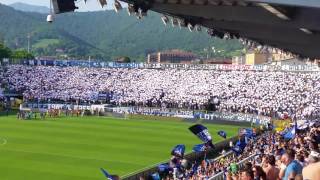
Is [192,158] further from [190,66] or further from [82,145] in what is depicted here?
[190,66]

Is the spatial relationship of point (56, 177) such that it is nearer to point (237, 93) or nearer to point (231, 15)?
point (231, 15)

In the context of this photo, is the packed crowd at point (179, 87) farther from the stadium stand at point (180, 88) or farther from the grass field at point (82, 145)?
the grass field at point (82, 145)

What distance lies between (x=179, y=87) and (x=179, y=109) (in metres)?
8.59

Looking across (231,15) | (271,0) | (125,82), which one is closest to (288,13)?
(231,15)

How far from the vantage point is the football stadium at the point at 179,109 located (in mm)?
13944

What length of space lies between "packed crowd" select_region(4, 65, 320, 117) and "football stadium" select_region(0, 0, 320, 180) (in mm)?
144

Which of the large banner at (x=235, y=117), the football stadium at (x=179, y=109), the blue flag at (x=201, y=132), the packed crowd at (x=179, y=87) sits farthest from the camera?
the packed crowd at (x=179, y=87)

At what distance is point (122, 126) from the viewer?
50125mm

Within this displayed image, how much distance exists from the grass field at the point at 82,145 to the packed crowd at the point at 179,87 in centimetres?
889

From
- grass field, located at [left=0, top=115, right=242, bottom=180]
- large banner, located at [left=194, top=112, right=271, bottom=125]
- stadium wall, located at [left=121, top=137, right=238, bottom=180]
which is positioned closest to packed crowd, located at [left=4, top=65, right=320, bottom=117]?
large banner, located at [left=194, top=112, right=271, bottom=125]

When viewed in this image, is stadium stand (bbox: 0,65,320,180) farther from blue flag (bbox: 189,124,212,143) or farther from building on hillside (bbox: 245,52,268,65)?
building on hillside (bbox: 245,52,268,65)

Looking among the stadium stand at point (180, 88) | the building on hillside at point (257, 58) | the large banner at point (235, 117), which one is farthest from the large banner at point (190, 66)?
the building on hillside at point (257, 58)

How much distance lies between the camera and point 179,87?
7012cm

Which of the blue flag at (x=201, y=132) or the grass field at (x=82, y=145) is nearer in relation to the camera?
the blue flag at (x=201, y=132)
